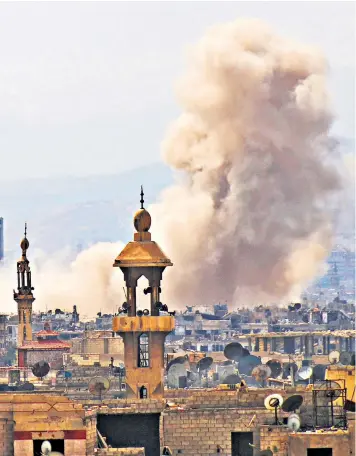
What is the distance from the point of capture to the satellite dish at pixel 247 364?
98.1m

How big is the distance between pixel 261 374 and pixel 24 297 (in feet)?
79.6

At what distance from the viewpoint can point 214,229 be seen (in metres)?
184

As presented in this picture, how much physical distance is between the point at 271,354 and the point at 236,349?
24.9m

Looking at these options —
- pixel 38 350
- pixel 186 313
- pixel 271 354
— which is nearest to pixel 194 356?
pixel 38 350

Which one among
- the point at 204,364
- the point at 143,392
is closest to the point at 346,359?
the point at 143,392

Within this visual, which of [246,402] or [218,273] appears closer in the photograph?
[246,402]

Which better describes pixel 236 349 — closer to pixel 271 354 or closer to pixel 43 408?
pixel 271 354

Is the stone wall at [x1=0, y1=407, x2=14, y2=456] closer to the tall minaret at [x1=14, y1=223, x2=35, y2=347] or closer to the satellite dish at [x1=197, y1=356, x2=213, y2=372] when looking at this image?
the satellite dish at [x1=197, y1=356, x2=213, y2=372]

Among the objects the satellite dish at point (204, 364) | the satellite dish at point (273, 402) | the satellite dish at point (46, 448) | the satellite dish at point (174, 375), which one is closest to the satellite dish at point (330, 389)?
the satellite dish at point (273, 402)

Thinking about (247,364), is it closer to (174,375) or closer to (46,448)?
(174,375)

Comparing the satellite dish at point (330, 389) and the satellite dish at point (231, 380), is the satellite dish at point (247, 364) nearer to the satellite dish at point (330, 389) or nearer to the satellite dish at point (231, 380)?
the satellite dish at point (231, 380)

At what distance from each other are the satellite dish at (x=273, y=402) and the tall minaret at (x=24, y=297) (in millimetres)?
50968

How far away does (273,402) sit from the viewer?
188 ft

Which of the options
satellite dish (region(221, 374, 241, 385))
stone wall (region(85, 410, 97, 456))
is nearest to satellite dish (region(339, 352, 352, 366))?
satellite dish (region(221, 374, 241, 385))
